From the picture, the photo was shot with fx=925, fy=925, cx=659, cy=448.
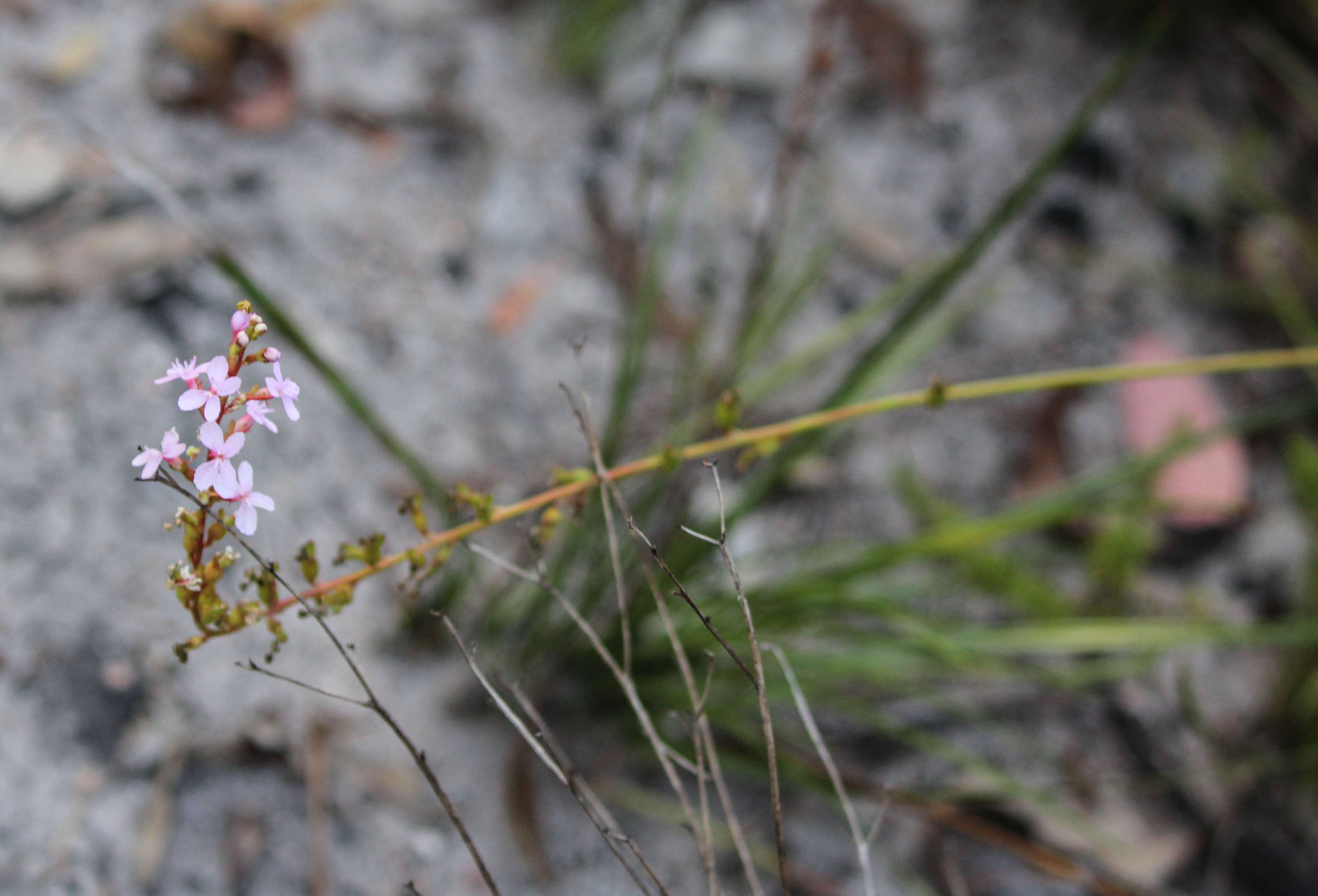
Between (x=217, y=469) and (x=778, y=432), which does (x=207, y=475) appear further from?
(x=778, y=432)

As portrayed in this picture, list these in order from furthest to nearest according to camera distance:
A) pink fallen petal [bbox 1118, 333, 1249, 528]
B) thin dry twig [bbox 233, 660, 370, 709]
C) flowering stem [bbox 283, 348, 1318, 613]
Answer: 1. pink fallen petal [bbox 1118, 333, 1249, 528]
2. flowering stem [bbox 283, 348, 1318, 613]
3. thin dry twig [bbox 233, 660, 370, 709]

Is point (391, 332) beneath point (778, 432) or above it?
above

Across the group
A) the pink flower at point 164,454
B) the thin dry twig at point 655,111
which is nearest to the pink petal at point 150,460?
the pink flower at point 164,454

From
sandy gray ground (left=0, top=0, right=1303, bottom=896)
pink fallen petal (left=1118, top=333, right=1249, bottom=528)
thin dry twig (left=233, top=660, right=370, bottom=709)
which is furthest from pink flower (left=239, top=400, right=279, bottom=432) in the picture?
pink fallen petal (left=1118, top=333, right=1249, bottom=528)

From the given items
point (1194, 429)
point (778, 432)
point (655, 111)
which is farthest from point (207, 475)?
point (1194, 429)

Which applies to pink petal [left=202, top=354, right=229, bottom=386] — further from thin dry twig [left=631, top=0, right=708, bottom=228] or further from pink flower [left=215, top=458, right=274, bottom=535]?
thin dry twig [left=631, top=0, right=708, bottom=228]

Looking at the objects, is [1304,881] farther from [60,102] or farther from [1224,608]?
[60,102]

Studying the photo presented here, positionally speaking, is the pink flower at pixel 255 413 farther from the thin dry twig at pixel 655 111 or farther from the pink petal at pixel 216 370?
the thin dry twig at pixel 655 111
